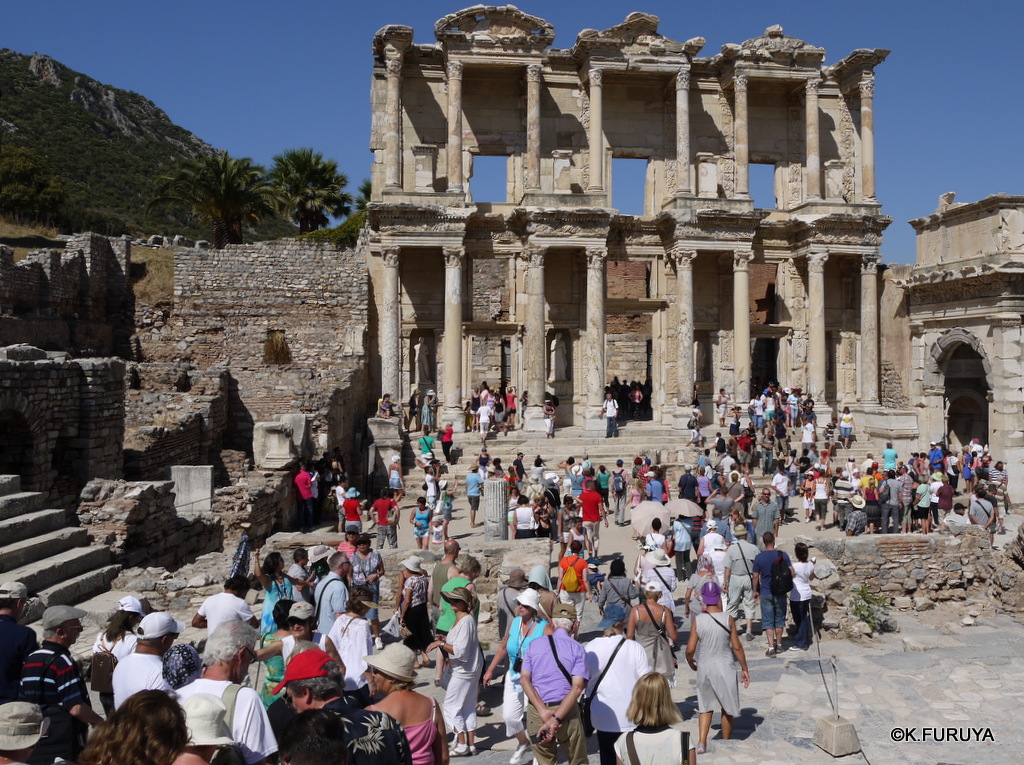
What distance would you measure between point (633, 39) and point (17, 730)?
28.1 meters

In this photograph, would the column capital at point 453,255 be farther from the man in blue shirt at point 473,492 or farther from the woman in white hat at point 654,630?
the woman in white hat at point 654,630

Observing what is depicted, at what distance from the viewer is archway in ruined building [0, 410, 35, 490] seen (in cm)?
1241

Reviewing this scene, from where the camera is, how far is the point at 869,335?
2878 cm

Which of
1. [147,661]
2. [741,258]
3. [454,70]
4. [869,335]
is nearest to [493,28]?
[454,70]

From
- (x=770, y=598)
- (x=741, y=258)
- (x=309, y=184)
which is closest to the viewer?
(x=770, y=598)

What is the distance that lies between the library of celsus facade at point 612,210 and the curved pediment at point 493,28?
50 mm

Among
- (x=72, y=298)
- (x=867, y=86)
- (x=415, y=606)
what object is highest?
(x=867, y=86)

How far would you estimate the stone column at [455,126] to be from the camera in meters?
27.3

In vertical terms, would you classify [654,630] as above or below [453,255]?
below

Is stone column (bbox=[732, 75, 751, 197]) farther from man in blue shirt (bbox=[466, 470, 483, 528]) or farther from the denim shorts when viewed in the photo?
the denim shorts

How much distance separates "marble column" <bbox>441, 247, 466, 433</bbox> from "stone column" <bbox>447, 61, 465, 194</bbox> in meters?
2.34

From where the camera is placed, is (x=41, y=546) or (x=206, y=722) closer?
(x=206, y=722)

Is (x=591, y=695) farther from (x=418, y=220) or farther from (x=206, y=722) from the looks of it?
(x=418, y=220)

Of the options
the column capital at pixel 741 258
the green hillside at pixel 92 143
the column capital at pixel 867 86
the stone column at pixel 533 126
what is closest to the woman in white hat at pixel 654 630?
the stone column at pixel 533 126
